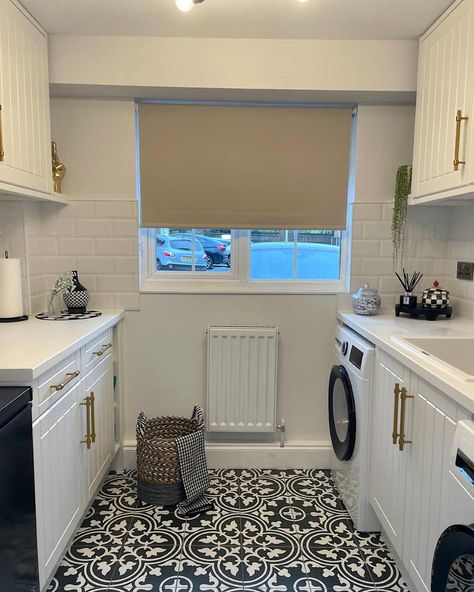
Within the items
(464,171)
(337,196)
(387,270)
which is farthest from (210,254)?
(464,171)

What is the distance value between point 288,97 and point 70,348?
1.76 meters

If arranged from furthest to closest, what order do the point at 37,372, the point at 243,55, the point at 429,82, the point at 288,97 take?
the point at 288,97, the point at 243,55, the point at 429,82, the point at 37,372

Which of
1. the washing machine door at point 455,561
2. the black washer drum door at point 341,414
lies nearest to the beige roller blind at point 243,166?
the black washer drum door at point 341,414

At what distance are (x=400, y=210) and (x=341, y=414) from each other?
1.19m

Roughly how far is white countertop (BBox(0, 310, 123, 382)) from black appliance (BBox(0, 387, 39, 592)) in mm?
64

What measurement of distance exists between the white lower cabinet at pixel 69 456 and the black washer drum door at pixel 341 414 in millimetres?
1225

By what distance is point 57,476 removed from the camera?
1745mm

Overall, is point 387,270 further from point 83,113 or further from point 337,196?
point 83,113

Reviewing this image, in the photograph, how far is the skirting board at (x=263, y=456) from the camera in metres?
2.78

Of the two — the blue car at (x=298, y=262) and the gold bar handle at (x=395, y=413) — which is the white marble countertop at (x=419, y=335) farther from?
the blue car at (x=298, y=262)

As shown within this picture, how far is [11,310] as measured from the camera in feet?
7.48

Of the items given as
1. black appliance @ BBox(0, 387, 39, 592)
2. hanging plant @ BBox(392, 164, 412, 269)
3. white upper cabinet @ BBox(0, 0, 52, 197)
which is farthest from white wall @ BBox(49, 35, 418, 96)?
black appliance @ BBox(0, 387, 39, 592)

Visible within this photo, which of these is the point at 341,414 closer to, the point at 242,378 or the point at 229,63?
the point at 242,378

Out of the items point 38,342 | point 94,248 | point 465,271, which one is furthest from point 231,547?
point 465,271
